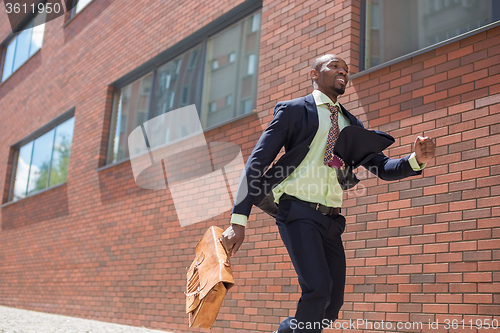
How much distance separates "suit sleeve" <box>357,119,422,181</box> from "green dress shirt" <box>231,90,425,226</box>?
36 millimetres

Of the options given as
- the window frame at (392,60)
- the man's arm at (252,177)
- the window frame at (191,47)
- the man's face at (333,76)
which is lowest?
the man's arm at (252,177)

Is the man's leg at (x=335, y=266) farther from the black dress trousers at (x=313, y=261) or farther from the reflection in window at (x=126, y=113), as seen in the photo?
the reflection in window at (x=126, y=113)

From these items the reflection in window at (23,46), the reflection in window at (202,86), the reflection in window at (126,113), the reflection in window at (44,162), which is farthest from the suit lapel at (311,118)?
the reflection in window at (23,46)

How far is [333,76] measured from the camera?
318cm

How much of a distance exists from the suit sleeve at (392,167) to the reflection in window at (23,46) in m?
11.4

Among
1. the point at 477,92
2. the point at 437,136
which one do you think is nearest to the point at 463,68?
the point at 477,92

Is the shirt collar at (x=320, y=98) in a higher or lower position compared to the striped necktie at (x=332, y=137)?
higher

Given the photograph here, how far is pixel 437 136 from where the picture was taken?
13.8ft

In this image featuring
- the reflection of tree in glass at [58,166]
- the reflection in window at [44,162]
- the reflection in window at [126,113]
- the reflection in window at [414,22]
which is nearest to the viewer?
the reflection in window at [414,22]

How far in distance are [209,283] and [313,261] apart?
0.54m

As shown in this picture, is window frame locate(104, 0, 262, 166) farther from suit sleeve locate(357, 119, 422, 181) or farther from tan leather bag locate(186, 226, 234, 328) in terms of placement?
tan leather bag locate(186, 226, 234, 328)

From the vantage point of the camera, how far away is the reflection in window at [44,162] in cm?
1089

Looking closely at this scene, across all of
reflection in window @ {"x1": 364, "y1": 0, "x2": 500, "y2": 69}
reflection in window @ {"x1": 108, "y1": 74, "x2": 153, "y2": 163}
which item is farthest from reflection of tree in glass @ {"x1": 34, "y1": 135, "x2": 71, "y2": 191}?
reflection in window @ {"x1": 364, "y1": 0, "x2": 500, "y2": 69}

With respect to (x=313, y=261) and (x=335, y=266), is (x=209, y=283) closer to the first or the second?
(x=313, y=261)
